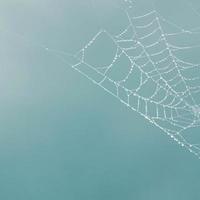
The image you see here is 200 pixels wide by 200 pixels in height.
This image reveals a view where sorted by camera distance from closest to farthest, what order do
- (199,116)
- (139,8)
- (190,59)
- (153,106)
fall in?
1. (199,116)
2. (139,8)
3. (190,59)
4. (153,106)

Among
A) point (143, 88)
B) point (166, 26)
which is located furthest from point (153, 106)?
point (166, 26)

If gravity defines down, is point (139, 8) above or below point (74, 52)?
above

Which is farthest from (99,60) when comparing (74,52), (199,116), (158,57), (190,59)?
(199,116)

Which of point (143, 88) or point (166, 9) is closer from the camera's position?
point (166, 9)

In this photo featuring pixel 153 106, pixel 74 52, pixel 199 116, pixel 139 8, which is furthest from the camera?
pixel 153 106

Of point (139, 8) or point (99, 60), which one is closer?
point (139, 8)

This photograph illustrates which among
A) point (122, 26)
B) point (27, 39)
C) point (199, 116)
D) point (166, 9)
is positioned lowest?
point (199, 116)

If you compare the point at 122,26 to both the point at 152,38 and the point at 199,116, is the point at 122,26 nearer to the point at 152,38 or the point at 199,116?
the point at 152,38

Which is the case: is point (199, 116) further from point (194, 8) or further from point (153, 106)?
point (153, 106)

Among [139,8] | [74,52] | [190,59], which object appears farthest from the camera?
[74,52]
